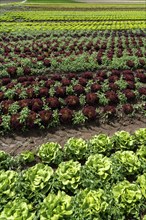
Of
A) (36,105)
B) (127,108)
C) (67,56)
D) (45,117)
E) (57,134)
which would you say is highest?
(67,56)

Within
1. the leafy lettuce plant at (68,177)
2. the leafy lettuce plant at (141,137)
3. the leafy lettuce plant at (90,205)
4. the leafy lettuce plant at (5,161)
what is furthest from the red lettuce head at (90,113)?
the leafy lettuce plant at (90,205)

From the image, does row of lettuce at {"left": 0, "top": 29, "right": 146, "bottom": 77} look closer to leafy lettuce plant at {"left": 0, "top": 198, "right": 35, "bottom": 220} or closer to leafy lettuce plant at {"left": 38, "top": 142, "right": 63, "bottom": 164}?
leafy lettuce plant at {"left": 38, "top": 142, "right": 63, "bottom": 164}

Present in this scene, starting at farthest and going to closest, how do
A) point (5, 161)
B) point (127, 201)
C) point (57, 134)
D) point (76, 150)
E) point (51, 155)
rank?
point (57, 134) < point (76, 150) < point (51, 155) < point (5, 161) < point (127, 201)

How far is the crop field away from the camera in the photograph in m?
4.62

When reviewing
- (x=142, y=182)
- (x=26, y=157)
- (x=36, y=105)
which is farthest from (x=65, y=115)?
(x=142, y=182)

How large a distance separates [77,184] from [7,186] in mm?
1492

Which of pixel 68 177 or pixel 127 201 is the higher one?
pixel 68 177

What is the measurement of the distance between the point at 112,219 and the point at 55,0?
3093 inches

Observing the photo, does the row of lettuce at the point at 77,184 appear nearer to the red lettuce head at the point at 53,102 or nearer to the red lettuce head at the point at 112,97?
the red lettuce head at the point at 53,102

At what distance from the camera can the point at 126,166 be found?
552 centimetres

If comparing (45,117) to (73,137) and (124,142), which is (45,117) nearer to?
(73,137)

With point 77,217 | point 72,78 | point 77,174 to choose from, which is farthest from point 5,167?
point 72,78

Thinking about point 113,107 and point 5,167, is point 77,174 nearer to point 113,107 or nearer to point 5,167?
point 5,167

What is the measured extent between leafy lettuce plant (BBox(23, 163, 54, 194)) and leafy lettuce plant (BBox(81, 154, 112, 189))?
2.58 ft
